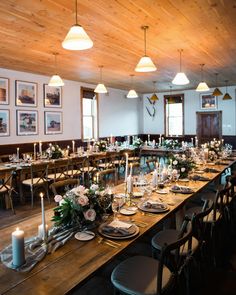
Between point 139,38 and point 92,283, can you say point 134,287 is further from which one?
point 139,38

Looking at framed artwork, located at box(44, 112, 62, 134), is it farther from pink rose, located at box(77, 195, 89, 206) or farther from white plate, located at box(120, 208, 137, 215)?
pink rose, located at box(77, 195, 89, 206)

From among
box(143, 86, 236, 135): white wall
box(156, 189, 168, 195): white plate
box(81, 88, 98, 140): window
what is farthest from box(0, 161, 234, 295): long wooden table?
box(143, 86, 236, 135): white wall

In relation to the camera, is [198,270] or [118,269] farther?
[198,270]

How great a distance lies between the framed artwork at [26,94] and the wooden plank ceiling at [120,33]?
0.44m

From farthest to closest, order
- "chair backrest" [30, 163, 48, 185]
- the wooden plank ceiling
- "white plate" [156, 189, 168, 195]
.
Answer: "chair backrest" [30, 163, 48, 185] → the wooden plank ceiling → "white plate" [156, 189, 168, 195]

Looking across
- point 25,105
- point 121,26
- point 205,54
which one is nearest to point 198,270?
point 121,26

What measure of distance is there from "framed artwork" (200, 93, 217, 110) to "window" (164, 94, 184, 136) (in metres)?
0.84

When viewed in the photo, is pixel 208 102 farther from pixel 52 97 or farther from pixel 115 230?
pixel 115 230

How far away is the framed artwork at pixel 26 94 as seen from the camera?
7078mm

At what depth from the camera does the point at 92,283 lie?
103 inches

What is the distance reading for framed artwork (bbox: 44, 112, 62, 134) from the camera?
7.95 m

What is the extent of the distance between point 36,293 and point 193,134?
35.2 feet

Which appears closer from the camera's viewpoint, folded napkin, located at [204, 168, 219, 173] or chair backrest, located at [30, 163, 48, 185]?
folded napkin, located at [204, 168, 219, 173]

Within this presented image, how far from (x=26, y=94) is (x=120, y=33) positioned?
13.1 feet
